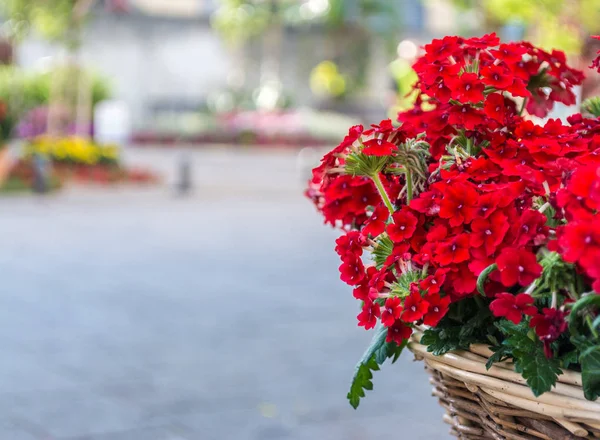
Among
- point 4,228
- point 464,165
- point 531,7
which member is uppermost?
point 531,7

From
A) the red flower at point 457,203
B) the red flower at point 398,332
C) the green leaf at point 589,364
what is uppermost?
the red flower at point 457,203

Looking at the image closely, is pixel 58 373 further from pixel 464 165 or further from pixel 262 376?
pixel 464 165

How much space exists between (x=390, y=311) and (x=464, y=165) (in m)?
0.25

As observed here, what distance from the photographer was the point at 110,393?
13.9 ft

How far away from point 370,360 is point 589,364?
1.31 feet

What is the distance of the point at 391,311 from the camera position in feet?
4.19

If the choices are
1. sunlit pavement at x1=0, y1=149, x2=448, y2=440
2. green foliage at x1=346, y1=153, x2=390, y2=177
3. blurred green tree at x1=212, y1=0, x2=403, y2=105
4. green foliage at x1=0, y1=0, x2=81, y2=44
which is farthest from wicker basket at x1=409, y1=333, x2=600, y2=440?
blurred green tree at x1=212, y1=0, x2=403, y2=105

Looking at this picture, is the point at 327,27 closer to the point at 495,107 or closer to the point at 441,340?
the point at 495,107

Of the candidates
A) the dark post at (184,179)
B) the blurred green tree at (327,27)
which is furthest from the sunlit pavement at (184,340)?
the blurred green tree at (327,27)

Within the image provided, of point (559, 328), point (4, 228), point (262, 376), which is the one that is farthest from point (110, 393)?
point (4, 228)

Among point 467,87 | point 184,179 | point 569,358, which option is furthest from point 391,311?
point 184,179

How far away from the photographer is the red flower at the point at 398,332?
4.29ft

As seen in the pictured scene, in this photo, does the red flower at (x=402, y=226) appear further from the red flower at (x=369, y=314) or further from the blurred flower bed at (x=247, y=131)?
the blurred flower bed at (x=247, y=131)

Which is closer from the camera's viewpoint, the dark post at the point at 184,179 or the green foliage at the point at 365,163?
the green foliage at the point at 365,163
